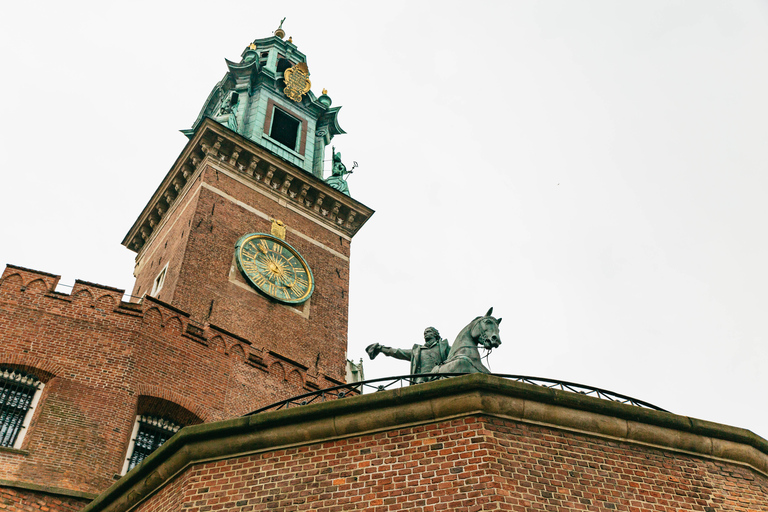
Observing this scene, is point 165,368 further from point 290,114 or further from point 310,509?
point 290,114

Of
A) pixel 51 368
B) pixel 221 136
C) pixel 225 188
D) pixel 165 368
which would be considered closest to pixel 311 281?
pixel 225 188

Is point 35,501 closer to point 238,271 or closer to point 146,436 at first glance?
point 146,436

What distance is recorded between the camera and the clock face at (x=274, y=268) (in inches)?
1003

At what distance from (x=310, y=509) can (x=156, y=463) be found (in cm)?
281

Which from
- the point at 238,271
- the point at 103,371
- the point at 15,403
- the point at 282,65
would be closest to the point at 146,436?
the point at 103,371

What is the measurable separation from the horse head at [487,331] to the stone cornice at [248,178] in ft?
58.2

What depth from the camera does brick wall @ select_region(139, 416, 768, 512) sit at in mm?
9156

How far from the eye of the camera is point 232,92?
115ft

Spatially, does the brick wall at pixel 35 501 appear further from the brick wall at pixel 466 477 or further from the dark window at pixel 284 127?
the dark window at pixel 284 127

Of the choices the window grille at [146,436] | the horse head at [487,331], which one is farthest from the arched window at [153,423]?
the horse head at [487,331]

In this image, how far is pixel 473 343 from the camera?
13086 mm

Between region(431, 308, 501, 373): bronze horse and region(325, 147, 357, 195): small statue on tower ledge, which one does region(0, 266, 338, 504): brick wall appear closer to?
region(431, 308, 501, 373): bronze horse

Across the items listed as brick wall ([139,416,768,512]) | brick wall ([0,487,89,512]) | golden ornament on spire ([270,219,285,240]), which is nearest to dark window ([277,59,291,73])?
golden ornament on spire ([270,219,285,240])

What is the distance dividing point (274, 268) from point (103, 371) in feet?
34.2
